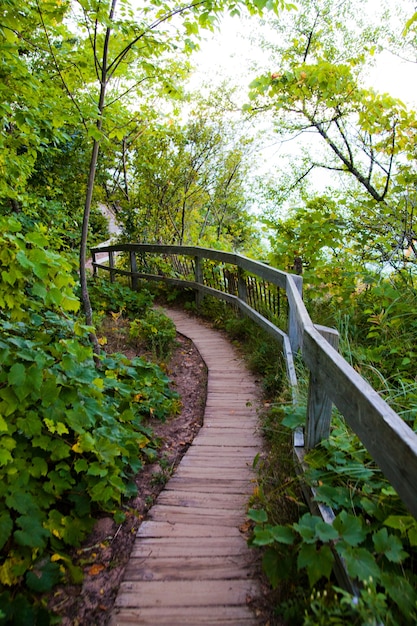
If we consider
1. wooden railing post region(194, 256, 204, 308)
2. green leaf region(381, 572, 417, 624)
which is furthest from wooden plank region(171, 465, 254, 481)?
wooden railing post region(194, 256, 204, 308)

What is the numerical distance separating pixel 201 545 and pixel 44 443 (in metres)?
1.13

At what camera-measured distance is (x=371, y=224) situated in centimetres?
535

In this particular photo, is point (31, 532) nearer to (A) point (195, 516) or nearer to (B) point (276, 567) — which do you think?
(A) point (195, 516)

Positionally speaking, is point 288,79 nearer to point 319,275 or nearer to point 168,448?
point 319,275

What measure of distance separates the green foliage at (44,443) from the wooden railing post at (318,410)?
131 centimetres

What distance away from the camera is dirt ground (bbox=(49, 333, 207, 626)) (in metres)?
2.01

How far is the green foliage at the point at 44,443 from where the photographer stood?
6.84 feet

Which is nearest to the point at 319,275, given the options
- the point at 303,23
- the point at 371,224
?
the point at 371,224

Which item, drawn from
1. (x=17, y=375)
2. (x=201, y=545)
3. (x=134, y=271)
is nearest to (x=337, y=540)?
(x=201, y=545)

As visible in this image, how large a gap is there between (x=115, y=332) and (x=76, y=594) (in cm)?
419

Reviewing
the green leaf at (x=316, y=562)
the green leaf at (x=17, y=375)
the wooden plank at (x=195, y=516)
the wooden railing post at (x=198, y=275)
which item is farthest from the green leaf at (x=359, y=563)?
the wooden railing post at (x=198, y=275)

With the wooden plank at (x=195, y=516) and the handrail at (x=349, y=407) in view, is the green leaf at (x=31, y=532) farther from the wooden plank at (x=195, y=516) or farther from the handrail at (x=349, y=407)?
the handrail at (x=349, y=407)

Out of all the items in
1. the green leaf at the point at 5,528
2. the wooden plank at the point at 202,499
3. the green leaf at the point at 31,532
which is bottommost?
the wooden plank at the point at 202,499

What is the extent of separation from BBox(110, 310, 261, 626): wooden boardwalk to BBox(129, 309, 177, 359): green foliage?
196 centimetres
